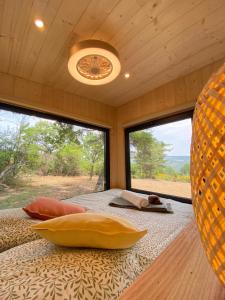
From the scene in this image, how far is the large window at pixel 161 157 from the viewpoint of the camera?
1.85 m

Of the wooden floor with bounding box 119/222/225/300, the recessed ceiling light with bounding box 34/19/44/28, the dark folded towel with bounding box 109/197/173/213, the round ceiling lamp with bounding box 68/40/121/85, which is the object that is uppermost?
the recessed ceiling light with bounding box 34/19/44/28

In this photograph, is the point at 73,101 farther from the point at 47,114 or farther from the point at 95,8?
the point at 95,8

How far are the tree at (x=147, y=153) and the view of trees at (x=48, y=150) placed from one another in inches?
24.0

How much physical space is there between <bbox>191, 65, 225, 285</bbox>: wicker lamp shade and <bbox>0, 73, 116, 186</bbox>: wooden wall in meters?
2.05

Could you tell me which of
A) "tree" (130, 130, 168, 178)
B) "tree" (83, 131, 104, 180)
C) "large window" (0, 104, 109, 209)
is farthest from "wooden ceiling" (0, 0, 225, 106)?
"tree" (83, 131, 104, 180)

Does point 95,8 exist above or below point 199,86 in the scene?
above

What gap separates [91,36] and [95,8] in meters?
0.22

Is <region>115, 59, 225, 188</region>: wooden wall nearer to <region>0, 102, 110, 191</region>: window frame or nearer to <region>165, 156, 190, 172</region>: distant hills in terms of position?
<region>0, 102, 110, 191</region>: window frame

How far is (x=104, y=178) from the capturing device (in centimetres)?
255

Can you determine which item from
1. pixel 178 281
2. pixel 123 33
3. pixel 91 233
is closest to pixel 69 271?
pixel 91 233

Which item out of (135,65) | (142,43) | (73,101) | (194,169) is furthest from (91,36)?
(194,169)

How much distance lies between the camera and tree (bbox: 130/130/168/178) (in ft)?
7.13

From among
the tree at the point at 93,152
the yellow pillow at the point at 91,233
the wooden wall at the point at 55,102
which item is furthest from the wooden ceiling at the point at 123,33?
the yellow pillow at the point at 91,233

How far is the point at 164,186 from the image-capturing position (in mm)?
2035
